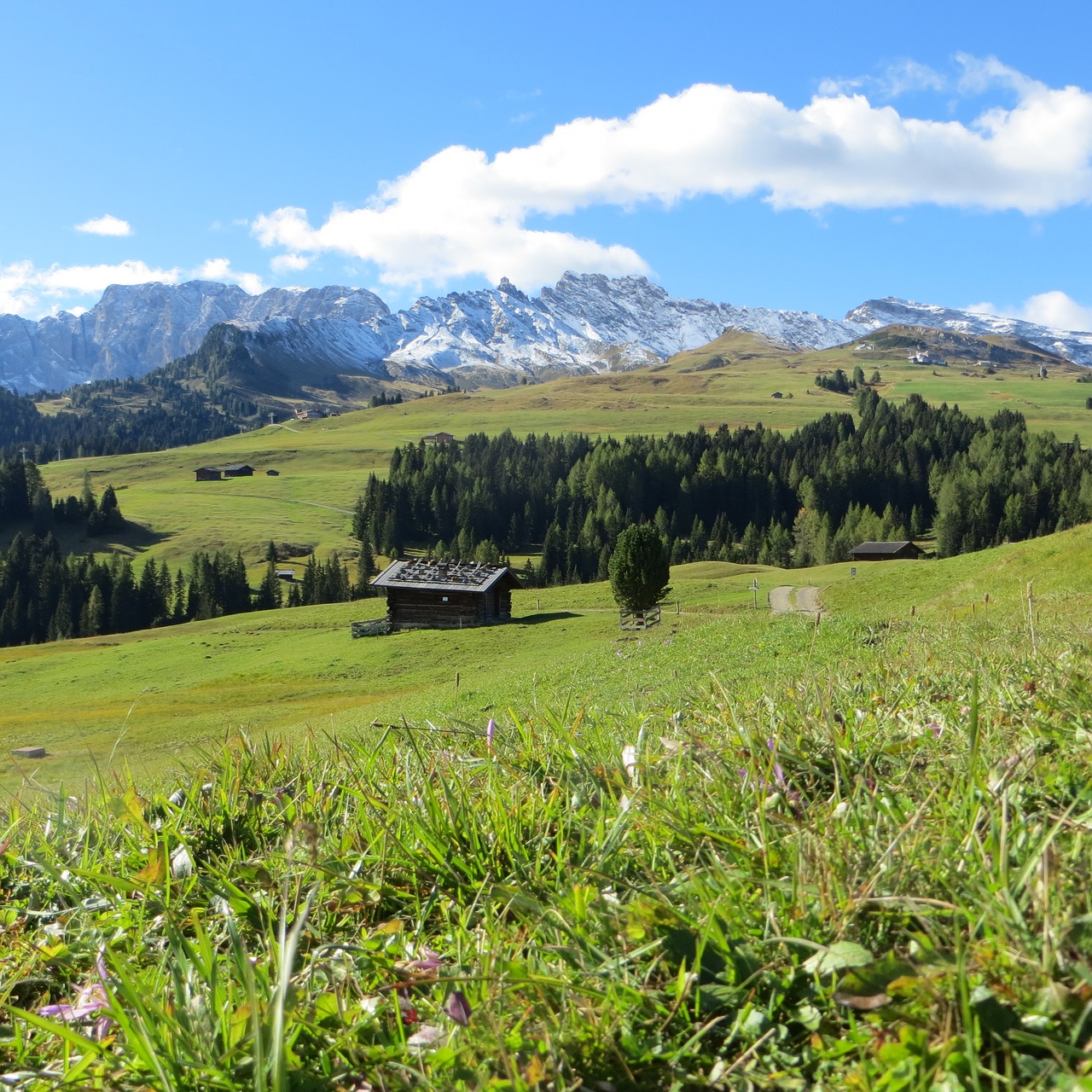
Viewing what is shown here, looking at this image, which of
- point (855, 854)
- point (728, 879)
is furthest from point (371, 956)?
point (855, 854)

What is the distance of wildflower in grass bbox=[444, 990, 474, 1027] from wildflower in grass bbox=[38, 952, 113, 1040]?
0.94 metres

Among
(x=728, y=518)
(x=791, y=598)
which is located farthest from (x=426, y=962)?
(x=728, y=518)

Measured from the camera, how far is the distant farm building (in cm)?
13750

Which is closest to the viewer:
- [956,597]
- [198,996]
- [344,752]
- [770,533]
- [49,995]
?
[198,996]

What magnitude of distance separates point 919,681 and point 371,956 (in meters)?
3.29

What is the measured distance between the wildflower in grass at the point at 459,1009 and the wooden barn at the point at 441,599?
262 feet

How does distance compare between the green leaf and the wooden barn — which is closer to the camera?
the green leaf

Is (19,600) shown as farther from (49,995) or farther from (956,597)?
(49,995)

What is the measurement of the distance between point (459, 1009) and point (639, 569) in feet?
209

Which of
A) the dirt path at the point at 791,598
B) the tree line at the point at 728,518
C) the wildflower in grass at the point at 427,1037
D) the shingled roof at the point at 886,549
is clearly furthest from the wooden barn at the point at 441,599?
the wildflower in grass at the point at 427,1037

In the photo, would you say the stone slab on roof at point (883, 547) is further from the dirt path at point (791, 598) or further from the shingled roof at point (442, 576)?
the shingled roof at point (442, 576)

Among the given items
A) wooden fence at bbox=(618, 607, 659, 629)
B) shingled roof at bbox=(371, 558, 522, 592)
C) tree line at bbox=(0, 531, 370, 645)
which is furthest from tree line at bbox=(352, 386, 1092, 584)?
wooden fence at bbox=(618, 607, 659, 629)

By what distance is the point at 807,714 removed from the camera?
12.3ft

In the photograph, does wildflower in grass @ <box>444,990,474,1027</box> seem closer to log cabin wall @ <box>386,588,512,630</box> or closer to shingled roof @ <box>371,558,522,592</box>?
shingled roof @ <box>371,558,522,592</box>
